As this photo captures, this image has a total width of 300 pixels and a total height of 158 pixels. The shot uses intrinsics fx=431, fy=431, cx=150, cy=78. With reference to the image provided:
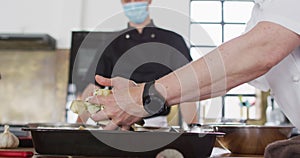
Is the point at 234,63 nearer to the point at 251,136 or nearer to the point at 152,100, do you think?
the point at 152,100

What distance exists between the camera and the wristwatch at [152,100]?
78cm

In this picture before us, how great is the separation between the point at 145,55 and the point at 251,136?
56.7 inches

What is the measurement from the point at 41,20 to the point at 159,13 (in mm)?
974

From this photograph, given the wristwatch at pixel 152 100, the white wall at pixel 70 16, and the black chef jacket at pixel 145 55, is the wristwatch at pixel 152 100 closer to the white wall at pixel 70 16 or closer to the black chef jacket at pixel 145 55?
the black chef jacket at pixel 145 55

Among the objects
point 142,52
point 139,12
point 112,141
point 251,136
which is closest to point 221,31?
point 139,12

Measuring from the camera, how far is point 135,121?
0.82 m

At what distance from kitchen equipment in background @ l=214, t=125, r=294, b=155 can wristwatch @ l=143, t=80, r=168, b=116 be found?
22cm

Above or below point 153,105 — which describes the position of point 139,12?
above

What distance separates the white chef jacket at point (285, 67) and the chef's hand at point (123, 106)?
0.87 feet

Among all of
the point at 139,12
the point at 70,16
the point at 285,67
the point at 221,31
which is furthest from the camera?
the point at 221,31

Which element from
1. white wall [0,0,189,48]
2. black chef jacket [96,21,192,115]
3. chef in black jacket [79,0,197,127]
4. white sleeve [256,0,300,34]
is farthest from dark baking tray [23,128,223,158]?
white wall [0,0,189,48]

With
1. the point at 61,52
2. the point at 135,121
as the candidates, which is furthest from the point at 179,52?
the point at 61,52

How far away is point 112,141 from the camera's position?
712 millimetres

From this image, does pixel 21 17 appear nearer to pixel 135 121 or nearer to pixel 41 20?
pixel 41 20
